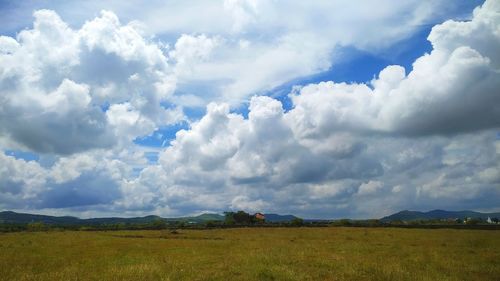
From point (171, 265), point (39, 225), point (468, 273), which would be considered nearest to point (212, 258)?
point (171, 265)

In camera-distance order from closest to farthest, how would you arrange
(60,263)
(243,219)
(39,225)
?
(60,263) → (39,225) → (243,219)

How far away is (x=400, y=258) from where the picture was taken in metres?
34.9

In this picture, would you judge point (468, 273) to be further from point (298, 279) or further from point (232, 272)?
point (232, 272)

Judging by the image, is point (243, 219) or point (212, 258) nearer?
point (212, 258)

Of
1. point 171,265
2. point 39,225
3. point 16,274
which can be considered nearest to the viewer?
point 16,274

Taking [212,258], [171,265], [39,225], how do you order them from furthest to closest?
[39,225], [212,258], [171,265]

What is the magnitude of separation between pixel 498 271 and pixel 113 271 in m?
24.5

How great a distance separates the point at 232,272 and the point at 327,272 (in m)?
6.04

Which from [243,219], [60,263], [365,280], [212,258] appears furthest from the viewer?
[243,219]

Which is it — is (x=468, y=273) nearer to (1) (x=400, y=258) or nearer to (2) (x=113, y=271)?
(1) (x=400, y=258)

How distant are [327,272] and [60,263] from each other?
2075 cm

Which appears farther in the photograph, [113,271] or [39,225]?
[39,225]

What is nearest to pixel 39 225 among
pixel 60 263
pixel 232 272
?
pixel 60 263

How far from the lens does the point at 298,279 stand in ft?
80.5
